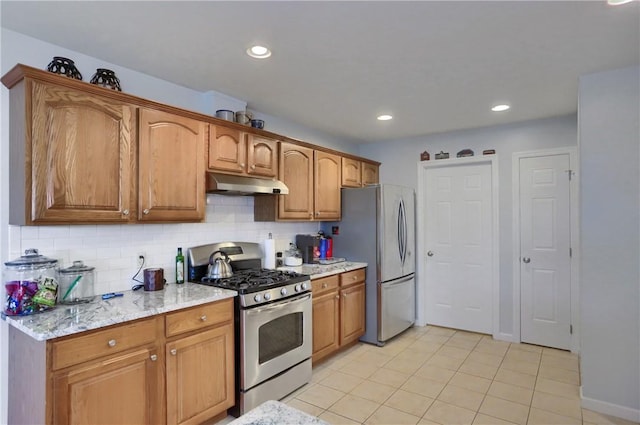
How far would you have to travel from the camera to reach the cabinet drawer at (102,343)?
66.2 inches

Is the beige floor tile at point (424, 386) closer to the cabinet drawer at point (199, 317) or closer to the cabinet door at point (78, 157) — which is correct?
the cabinet drawer at point (199, 317)

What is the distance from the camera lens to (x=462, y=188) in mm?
4465

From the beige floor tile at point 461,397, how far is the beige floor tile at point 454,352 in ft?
2.36

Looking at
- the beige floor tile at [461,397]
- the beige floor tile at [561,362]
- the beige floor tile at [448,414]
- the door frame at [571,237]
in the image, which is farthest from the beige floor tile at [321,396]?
the door frame at [571,237]

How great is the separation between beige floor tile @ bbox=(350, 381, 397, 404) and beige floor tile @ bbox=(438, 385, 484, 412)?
1.35 feet

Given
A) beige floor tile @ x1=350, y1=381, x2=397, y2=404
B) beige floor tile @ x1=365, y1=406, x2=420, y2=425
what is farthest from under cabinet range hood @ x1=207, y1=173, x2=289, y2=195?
beige floor tile @ x1=365, y1=406, x2=420, y2=425

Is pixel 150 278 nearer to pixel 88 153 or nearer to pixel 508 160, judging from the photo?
pixel 88 153

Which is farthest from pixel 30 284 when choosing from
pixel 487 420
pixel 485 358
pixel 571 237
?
pixel 571 237

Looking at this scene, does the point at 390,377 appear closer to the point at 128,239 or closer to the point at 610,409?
the point at 610,409

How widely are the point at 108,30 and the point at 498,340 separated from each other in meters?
4.67

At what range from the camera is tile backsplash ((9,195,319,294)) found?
217 cm

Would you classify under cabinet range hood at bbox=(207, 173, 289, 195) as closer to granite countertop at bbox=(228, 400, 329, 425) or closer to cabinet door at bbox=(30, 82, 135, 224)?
cabinet door at bbox=(30, 82, 135, 224)

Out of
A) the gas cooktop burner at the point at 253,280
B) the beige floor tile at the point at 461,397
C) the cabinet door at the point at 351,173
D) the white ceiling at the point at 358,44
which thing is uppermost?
the white ceiling at the point at 358,44

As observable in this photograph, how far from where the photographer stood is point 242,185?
2.89 metres
